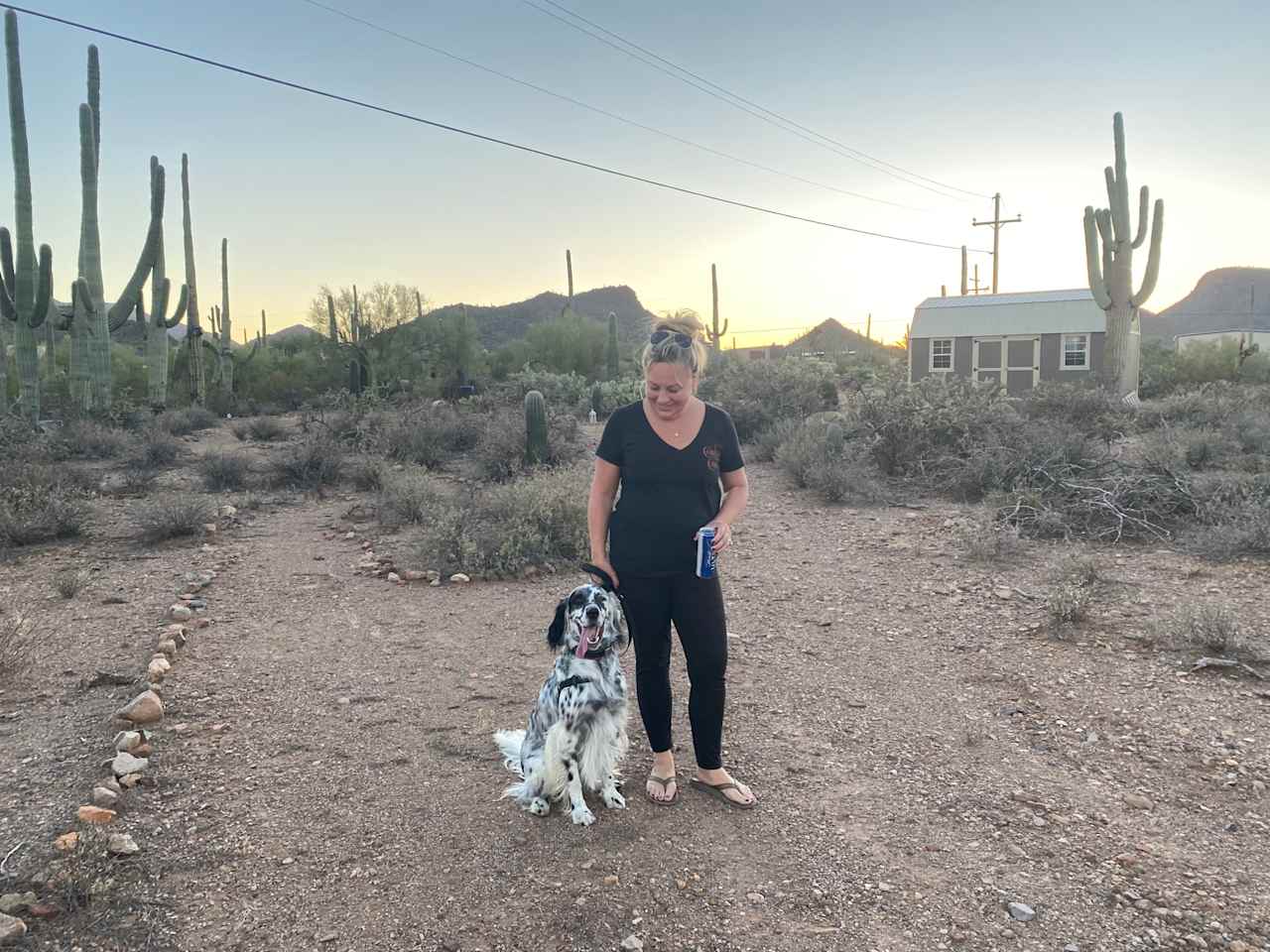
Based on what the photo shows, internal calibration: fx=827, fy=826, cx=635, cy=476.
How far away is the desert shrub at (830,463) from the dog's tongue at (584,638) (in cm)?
712

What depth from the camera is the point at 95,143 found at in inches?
610

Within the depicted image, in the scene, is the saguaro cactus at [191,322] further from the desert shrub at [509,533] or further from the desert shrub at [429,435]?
the desert shrub at [509,533]

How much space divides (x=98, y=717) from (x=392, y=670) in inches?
57.2

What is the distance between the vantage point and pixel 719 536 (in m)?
2.92

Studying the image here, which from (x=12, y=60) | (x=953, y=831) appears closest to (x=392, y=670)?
(x=953, y=831)

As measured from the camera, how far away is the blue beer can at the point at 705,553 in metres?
2.91

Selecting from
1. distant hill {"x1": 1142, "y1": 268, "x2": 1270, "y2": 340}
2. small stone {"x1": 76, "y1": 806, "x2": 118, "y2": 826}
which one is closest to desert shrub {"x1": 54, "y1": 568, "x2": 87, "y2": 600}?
small stone {"x1": 76, "y1": 806, "x2": 118, "y2": 826}

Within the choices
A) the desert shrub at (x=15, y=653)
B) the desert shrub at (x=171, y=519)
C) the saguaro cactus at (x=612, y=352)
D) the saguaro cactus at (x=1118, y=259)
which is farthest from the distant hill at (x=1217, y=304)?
the desert shrub at (x=15, y=653)

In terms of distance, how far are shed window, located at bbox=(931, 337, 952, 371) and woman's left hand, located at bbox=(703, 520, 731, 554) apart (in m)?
24.6

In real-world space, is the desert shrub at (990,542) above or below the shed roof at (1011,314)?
below

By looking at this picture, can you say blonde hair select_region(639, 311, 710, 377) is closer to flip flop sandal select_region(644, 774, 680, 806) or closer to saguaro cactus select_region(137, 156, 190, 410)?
flip flop sandal select_region(644, 774, 680, 806)

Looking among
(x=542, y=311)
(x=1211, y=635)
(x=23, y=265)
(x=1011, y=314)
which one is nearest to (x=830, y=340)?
(x=542, y=311)

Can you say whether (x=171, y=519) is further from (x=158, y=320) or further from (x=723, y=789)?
(x=158, y=320)

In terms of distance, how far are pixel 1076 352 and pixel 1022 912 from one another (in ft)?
Result: 78.3
